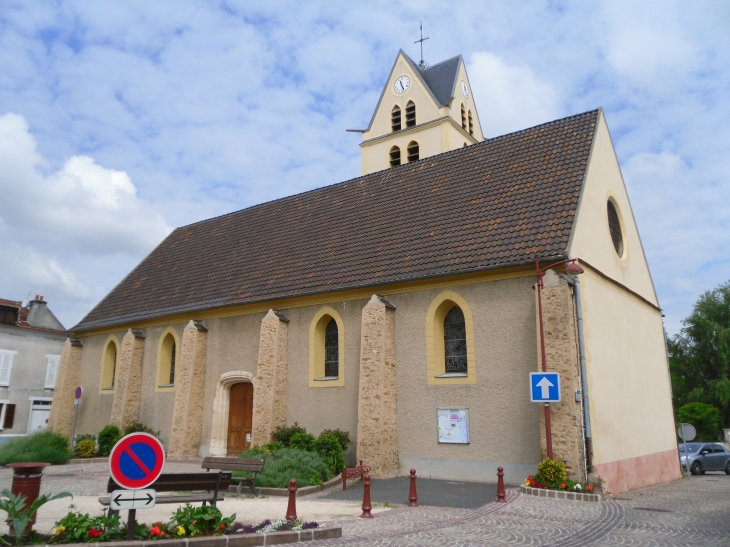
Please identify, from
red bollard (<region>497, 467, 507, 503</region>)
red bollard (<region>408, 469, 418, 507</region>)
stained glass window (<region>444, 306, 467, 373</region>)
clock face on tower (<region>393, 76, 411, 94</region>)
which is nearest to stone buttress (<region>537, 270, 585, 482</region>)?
red bollard (<region>497, 467, 507, 503</region>)

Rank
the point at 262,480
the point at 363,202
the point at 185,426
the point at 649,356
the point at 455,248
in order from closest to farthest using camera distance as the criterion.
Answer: the point at 262,480 → the point at 455,248 → the point at 649,356 → the point at 185,426 → the point at 363,202

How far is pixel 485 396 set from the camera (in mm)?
14844

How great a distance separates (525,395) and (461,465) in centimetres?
246

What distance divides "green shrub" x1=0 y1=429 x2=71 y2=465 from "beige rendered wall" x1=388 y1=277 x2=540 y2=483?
38.5 feet

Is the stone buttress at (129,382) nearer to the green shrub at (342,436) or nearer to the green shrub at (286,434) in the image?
the green shrub at (286,434)

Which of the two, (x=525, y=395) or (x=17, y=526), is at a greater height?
(x=525, y=395)

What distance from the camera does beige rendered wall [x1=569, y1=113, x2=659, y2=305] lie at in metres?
15.4

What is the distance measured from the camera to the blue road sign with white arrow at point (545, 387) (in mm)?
12664

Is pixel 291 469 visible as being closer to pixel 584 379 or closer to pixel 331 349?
pixel 331 349

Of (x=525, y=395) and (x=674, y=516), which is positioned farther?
(x=525, y=395)

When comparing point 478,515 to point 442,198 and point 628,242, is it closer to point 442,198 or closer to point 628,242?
point 442,198

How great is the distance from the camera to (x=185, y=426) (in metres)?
20.4

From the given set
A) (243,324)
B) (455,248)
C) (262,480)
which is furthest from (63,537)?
(243,324)

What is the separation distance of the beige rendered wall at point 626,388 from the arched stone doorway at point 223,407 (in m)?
10.7
